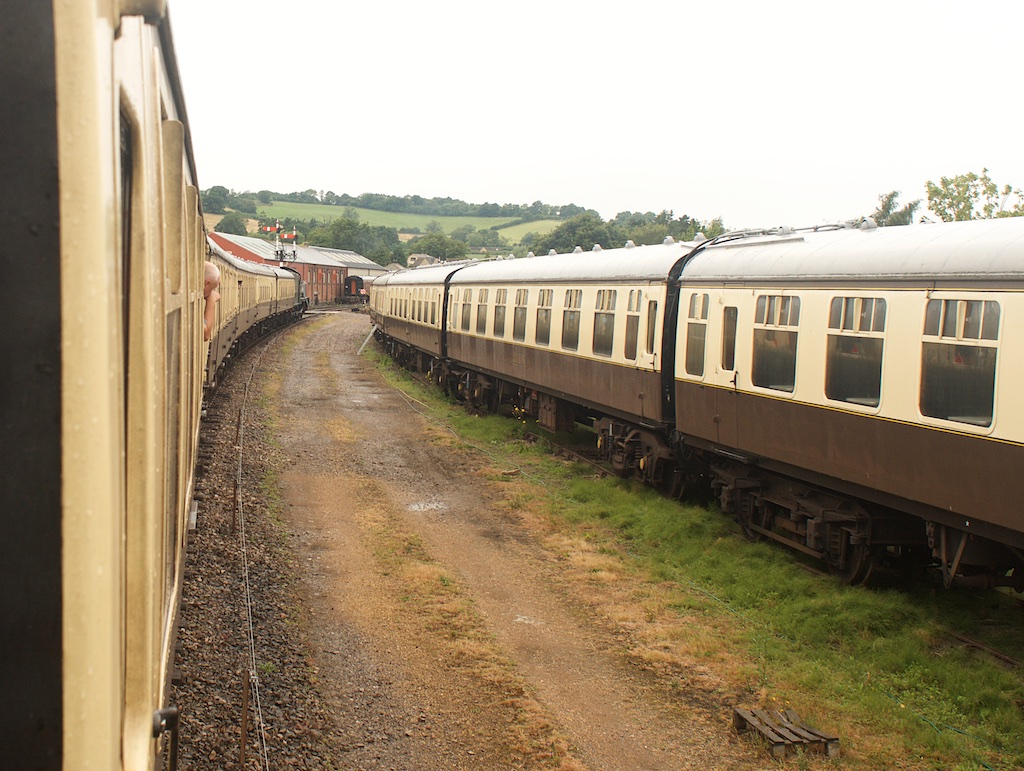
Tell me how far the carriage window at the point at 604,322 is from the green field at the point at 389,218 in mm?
137677

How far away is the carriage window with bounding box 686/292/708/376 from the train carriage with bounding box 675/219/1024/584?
25 millimetres

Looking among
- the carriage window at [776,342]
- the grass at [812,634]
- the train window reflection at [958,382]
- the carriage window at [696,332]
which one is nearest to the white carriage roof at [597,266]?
the carriage window at [696,332]

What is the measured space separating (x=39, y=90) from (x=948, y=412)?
7.19 metres

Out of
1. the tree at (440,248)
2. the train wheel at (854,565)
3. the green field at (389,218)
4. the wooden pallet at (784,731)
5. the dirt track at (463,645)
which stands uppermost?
the green field at (389,218)

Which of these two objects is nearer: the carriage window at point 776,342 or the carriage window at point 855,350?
the carriage window at point 855,350

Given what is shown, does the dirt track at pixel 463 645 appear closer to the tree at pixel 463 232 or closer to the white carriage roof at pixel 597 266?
the white carriage roof at pixel 597 266

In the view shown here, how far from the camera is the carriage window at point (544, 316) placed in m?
16.0

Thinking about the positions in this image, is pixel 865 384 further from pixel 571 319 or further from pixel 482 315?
pixel 482 315

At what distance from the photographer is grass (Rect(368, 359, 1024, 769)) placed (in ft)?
21.2

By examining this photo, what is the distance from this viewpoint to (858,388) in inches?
324

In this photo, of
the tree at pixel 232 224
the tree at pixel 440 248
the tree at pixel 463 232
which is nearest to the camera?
the tree at pixel 440 248

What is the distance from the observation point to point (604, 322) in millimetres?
13617

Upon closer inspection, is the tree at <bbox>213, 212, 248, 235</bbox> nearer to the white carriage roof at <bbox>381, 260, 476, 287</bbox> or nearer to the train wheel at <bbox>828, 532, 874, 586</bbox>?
the white carriage roof at <bbox>381, 260, 476, 287</bbox>

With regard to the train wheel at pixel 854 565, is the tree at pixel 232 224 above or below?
above
